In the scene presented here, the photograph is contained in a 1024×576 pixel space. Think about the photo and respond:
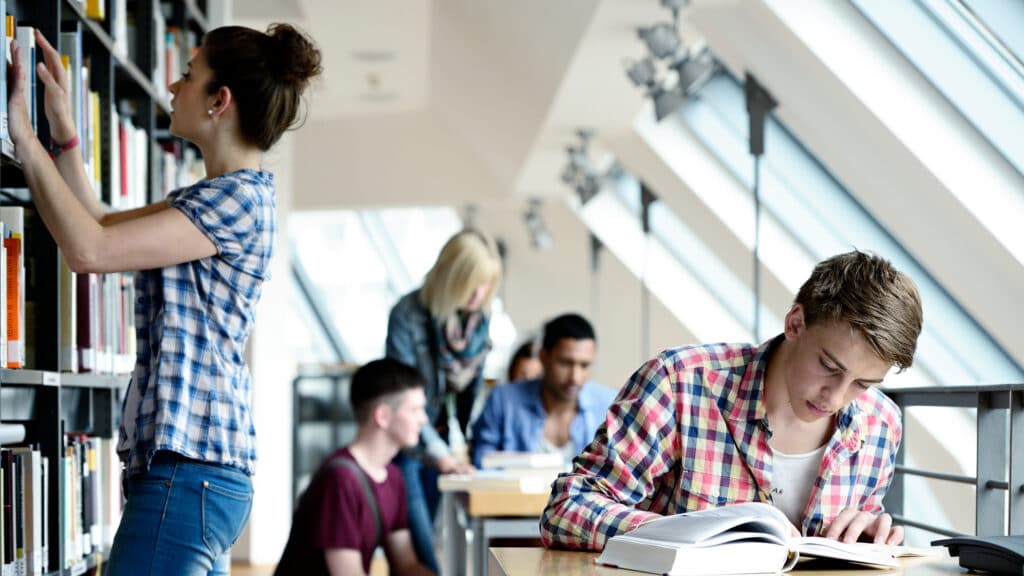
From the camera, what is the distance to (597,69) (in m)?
5.38

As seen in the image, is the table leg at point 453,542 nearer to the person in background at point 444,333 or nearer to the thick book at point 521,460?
the person in background at point 444,333

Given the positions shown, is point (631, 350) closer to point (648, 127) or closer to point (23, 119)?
point (648, 127)

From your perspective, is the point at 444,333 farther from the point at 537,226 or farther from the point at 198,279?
the point at 537,226

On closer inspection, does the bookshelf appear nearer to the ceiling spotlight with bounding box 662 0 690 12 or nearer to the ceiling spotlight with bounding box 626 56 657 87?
the ceiling spotlight with bounding box 662 0 690 12

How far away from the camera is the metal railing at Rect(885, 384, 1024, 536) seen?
2234 millimetres

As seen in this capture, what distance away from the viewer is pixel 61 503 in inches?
92.0

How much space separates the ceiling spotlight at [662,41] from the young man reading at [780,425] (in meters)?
2.81

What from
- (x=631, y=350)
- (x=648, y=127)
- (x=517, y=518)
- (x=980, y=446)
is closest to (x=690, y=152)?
(x=648, y=127)

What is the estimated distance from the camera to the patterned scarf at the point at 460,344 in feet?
12.4

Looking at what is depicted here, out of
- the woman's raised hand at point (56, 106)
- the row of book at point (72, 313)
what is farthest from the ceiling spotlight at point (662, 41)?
the woman's raised hand at point (56, 106)

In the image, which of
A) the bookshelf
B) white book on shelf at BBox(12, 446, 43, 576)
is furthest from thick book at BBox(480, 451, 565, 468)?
white book on shelf at BBox(12, 446, 43, 576)

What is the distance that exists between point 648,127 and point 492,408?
319 cm

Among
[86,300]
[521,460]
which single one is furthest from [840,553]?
[521,460]

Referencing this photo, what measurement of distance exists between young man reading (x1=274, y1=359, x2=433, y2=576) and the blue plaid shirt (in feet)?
3.45
